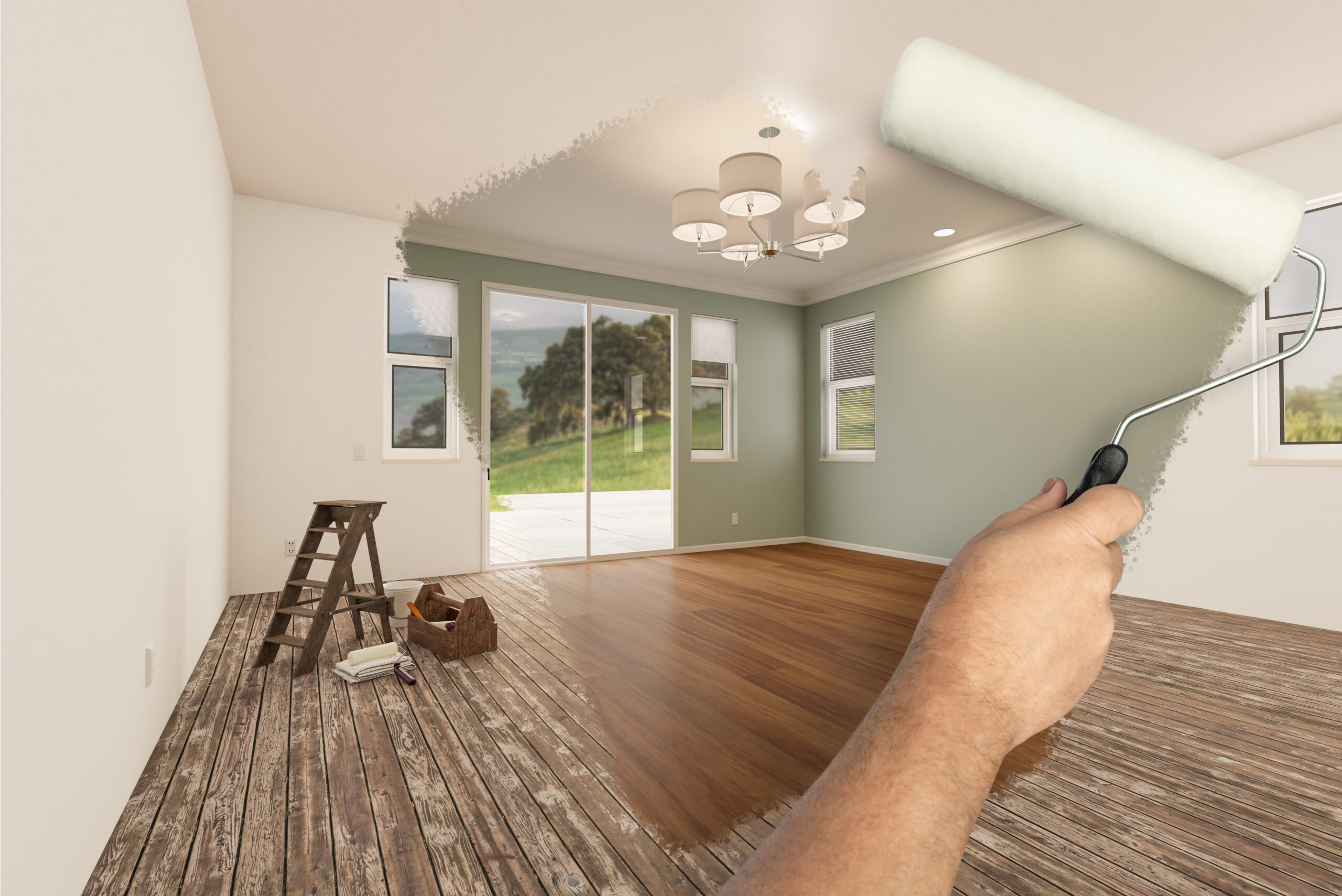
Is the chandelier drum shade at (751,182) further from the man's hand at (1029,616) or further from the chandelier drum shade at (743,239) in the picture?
the man's hand at (1029,616)

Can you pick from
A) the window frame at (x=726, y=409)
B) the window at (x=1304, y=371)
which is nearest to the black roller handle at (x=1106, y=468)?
the window at (x=1304, y=371)

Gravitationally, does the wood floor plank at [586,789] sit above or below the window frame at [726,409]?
below

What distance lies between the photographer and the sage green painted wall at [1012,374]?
3.91m

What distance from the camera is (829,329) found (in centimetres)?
646

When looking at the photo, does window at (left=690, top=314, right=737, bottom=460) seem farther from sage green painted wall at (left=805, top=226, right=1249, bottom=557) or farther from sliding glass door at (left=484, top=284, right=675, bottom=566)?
sage green painted wall at (left=805, top=226, right=1249, bottom=557)

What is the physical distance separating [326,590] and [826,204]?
3.27 meters

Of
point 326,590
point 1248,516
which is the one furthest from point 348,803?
point 1248,516

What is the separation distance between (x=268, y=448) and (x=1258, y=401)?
6.16 m

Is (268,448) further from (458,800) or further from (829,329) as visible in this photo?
(829,329)

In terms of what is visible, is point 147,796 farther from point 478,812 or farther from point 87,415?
point 87,415

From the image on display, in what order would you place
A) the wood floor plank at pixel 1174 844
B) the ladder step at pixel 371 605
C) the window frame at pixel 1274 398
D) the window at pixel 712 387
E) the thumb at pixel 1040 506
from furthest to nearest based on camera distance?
the window at pixel 712 387 → the window frame at pixel 1274 398 → the ladder step at pixel 371 605 → the wood floor plank at pixel 1174 844 → the thumb at pixel 1040 506

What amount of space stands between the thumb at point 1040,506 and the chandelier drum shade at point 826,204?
336 cm

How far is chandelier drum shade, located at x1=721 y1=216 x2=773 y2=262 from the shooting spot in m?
3.82

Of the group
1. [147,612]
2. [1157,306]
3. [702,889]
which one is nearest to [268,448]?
[147,612]
